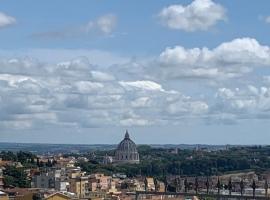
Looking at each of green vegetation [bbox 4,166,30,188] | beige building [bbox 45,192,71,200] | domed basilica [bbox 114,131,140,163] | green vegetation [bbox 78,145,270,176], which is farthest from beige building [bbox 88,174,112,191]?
domed basilica [bbox 114,131,140,163]

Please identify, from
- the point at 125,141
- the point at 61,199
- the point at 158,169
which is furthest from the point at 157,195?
the point at 125,141

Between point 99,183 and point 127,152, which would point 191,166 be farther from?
point 99,183

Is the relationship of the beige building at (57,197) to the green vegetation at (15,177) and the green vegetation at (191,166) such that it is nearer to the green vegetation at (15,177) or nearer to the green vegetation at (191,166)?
the green vegetation at (15,177)

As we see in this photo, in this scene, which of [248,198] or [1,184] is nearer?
[248,198]

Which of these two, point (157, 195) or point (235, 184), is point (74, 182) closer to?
point (157, 195)

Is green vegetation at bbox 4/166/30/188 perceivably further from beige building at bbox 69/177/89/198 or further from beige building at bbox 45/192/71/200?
beige building at bbox 45/192/71/200

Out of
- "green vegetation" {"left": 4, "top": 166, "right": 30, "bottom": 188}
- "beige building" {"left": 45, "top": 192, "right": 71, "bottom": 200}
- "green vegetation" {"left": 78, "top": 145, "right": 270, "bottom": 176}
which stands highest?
"green vegetation" {"left": 78, "top": 145, "right": 270, "bottom": 176}

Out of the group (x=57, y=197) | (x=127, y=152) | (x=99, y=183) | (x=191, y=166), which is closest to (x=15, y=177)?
(x=99, y=183)

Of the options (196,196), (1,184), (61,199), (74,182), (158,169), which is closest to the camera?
(61,199)
